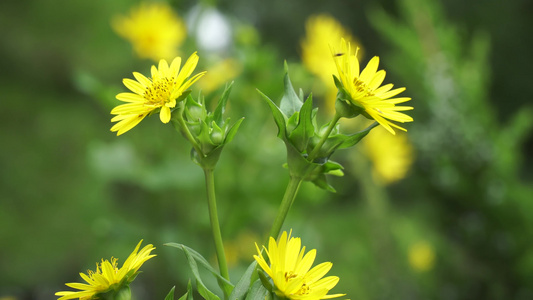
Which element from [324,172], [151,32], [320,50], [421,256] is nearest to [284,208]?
[324,172]

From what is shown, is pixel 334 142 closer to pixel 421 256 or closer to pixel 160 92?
pixel 160 92

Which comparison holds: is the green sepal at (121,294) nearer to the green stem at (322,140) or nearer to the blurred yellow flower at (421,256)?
the green stem at (322,140)

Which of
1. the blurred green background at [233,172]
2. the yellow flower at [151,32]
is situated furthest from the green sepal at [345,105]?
the yellow flower at [151,32]

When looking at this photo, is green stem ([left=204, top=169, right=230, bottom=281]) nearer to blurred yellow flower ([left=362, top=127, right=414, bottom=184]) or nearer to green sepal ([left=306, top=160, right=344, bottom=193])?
green sepal ([left=306, top=160, right=344, bottom=193])

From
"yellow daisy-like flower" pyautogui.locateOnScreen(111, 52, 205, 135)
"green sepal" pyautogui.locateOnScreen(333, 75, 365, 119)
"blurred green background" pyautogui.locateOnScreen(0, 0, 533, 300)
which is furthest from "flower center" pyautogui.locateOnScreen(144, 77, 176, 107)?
"blurred green background" pyautogui.locateOnScreen(0, 0, 533, 300)

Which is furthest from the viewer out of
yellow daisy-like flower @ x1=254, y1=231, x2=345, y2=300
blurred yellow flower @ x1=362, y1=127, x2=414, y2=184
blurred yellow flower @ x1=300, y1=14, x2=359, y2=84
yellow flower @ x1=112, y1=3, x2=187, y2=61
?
blurred yellow flower @ x1=362, y1=127, x2=414, y2=184

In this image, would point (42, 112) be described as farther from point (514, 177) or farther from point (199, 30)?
point (514, 177)
